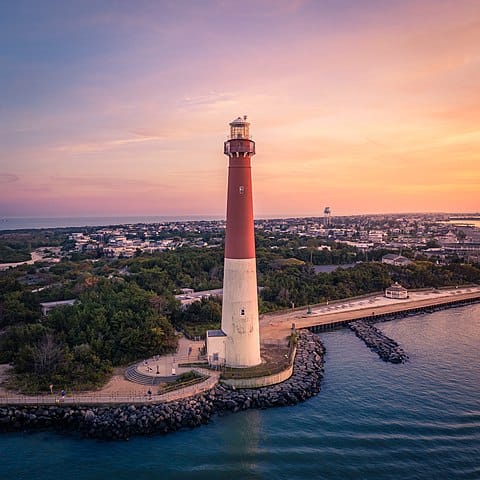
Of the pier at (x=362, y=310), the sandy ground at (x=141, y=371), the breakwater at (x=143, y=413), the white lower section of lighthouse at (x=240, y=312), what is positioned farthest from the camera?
the pier at (x=362, y=310)

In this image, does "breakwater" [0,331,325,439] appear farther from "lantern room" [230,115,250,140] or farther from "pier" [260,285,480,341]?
"lantern room" [230,115,250,140]

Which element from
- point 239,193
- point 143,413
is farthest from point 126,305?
point 239,193

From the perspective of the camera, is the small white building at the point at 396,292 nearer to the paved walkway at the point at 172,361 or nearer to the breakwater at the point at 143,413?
the paved walkway at the point at 172,361

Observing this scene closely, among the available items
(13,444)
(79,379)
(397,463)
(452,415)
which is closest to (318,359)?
(452,415)

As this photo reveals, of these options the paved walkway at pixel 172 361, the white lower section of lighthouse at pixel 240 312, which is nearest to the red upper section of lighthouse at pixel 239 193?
the white lower section of lighthouse at pixel 240 312

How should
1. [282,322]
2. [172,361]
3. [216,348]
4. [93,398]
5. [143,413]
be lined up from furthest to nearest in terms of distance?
1. [282,322]
2. [172,361]
3. [216,348]
4. [93,398]
5. [143,413]

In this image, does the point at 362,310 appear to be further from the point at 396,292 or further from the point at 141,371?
the point at 141,371

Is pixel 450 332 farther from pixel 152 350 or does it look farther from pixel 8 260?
pixel 8 260

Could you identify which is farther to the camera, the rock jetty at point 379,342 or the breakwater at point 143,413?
the rock jetty at point 379,342
